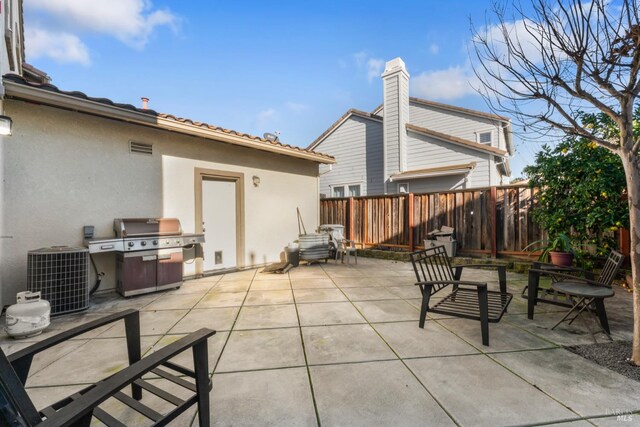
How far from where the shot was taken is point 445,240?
623 cm

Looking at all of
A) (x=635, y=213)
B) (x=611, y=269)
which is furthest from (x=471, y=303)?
(x=635, y=213)

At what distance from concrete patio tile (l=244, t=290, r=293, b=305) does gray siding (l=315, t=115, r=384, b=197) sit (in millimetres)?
6956

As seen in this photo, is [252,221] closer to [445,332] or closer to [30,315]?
[30,315]

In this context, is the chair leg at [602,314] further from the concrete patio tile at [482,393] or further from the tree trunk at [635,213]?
the concrete patio tile at [482,393]

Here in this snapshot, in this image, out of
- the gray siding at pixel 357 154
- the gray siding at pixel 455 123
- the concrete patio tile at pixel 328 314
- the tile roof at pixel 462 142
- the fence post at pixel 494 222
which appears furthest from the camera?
the gray siding at pixel 357 154

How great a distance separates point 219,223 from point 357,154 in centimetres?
710

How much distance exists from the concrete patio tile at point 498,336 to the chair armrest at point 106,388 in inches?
97.7

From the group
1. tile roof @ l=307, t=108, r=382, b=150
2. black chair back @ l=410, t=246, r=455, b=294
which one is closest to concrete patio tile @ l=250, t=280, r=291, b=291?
black chair back @ l=410, t=246, r=455, b=294

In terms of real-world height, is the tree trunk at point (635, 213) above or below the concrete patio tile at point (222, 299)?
above

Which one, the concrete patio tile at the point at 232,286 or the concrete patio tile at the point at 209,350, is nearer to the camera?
the concrete patio tile at the point at 209,350

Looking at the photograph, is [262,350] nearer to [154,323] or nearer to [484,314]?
[154,323]

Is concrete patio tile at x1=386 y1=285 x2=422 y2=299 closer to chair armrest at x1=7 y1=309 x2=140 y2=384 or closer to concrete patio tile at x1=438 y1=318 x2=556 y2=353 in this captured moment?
concrete patio tile at x1=438 y1=318 x2=556 y2=353

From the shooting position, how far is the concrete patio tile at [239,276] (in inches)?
207
